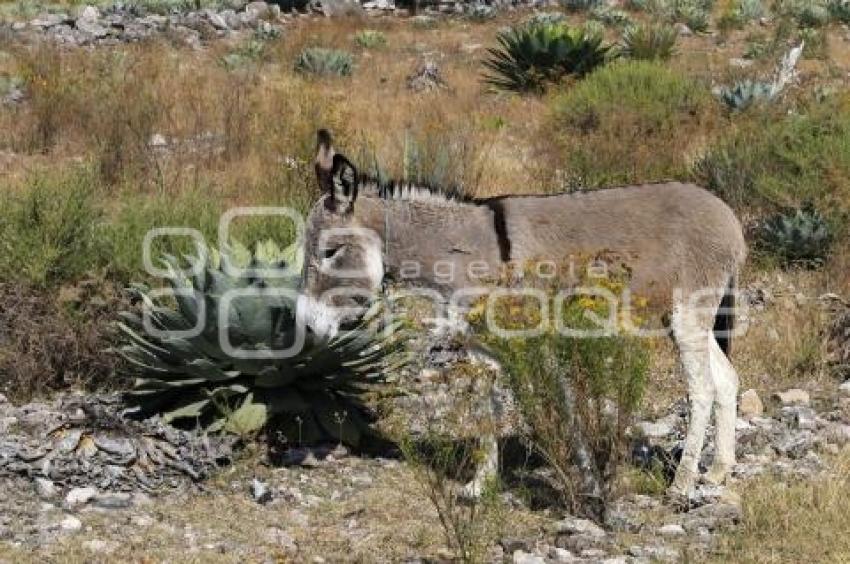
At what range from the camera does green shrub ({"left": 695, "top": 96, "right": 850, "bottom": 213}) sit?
9602mm

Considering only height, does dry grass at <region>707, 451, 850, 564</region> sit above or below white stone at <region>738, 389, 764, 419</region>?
above

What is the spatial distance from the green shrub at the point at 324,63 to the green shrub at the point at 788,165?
8.56m

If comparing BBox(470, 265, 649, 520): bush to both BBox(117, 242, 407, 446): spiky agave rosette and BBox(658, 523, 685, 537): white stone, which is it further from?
BBox(117, 242, 407, 446): spiky agave rosette

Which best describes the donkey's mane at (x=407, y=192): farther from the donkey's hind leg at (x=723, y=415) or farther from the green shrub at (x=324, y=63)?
the green shrub at (x=324, y=63)

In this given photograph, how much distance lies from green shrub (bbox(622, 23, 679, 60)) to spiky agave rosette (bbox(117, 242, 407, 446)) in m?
13.0

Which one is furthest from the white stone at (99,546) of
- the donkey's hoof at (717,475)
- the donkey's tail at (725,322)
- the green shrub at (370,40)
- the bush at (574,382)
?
the green shrub at (370,40)

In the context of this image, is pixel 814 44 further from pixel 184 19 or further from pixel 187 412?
pixel 187 412

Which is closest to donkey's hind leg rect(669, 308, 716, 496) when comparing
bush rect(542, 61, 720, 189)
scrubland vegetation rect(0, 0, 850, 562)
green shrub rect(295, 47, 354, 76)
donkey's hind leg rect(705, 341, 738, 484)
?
donkey's hind leg rect(705, 341, 738, 484)

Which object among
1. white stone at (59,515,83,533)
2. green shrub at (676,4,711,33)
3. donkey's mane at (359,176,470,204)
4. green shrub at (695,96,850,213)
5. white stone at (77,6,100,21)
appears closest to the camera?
white stone at (59,515,83,533)

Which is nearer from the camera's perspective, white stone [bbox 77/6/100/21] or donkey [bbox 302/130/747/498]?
donkey [bbox 302/130/747/498]

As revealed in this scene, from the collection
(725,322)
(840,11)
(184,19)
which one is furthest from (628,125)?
(840,11)

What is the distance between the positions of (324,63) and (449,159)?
8635 mm

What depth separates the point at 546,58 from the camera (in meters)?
17.1

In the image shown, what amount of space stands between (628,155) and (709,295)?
5.52 metres
